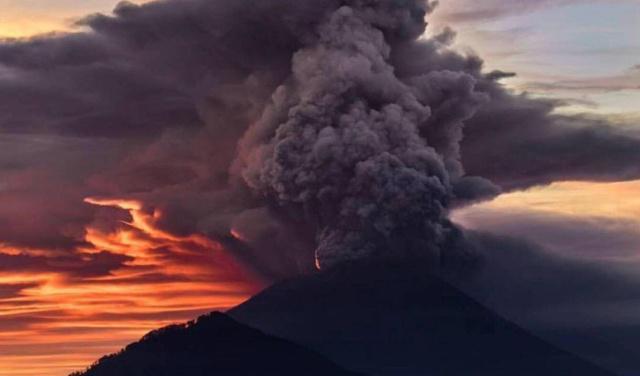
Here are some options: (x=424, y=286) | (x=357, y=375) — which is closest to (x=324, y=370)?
(x=357, y=375)

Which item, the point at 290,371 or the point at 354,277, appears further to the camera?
the point at 290,371

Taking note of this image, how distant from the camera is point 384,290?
199m

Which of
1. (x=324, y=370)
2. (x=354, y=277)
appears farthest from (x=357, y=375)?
(x=354, y=277)

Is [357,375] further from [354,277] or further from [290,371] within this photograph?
[354,277]

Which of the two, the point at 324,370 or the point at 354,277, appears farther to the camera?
the point at 324,370

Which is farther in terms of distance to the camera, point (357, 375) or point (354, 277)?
point (357, 375)

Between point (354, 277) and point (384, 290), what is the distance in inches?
648

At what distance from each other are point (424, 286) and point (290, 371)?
20593 mm

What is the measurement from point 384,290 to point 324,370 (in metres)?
12.5

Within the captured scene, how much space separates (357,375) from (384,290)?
11140 mm

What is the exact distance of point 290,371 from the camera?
19975 centimetres

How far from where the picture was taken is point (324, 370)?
19962 cm

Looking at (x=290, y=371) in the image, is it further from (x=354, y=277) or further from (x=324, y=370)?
(x=354, y=277)

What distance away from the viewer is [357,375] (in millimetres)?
199625
